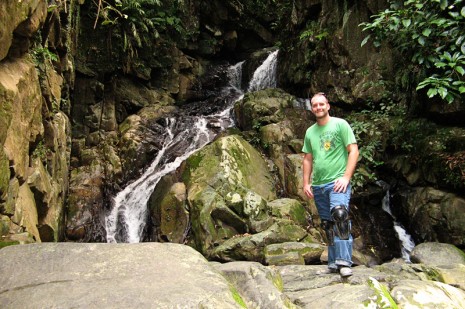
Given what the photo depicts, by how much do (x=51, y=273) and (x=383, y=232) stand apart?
25.7 ft

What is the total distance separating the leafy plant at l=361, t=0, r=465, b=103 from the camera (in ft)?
19.0

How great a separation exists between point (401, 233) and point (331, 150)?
232 inches

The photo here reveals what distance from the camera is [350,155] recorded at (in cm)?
352

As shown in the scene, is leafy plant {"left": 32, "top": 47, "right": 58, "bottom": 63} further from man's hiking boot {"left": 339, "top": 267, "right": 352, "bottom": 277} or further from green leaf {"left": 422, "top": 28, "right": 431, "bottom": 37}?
green leaf {"left": 422, "top": 28, "right": 431, "bottom": 37}

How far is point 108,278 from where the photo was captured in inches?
94.8

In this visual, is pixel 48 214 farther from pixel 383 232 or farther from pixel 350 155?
pixel 383 232

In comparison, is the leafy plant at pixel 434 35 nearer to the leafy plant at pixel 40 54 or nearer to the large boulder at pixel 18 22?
the large boulder at pixel 18 22

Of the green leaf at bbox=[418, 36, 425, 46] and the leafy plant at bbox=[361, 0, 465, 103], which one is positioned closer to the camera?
the leafy plant at bbox=[361, 0, 465, 103]

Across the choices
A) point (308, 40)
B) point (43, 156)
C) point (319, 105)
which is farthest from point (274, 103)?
point (319, 105)

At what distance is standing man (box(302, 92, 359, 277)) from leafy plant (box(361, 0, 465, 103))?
307cm

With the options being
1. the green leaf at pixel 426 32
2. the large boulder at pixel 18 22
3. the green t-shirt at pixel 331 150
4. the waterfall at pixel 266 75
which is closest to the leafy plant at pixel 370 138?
the green leaf at pixel 426 32

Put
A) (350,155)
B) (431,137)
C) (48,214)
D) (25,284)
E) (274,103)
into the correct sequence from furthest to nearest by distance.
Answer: (274,103), (431,137), (48,214), (350,155), (25,284)

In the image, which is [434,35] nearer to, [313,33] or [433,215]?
[433,215]

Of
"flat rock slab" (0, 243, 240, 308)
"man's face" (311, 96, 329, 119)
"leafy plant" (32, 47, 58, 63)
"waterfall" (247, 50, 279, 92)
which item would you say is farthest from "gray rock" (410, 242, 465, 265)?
"waterfall" (247, 50, 279, 92)
